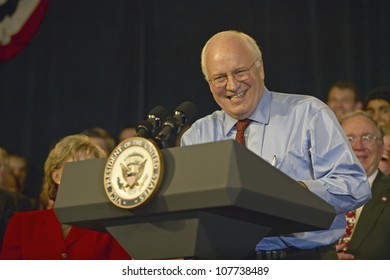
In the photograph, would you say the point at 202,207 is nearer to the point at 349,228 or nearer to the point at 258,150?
the point at 258,150

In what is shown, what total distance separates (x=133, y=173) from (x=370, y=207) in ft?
7.38

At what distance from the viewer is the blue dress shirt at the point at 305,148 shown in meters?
2.21

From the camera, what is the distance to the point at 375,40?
5.20m

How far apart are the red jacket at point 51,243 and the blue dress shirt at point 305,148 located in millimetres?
966

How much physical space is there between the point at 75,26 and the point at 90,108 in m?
0.60

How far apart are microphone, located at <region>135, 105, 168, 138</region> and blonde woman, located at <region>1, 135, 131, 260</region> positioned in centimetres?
134

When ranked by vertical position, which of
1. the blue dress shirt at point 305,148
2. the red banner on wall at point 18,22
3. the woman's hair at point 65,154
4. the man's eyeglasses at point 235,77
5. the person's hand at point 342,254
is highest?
the red banner on wall at point 18,22

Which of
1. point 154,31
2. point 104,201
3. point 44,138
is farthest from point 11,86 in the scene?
point 104,201

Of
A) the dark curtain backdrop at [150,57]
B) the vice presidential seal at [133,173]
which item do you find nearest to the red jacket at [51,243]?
the vice presidential seal at [133,173]

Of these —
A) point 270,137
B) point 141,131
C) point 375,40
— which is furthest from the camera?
point 375,40

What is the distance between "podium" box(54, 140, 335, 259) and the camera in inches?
67.7

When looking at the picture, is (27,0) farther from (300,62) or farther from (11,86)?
(300,62)

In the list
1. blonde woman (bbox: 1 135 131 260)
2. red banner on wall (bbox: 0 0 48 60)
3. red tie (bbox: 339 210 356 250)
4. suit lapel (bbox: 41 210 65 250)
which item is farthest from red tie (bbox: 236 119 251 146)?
red banner on wall (bbox: 0 0 48 60)

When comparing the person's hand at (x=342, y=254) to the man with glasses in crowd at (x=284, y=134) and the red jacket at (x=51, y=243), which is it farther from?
the man with glasses in crowd at (x=284, y=134)
